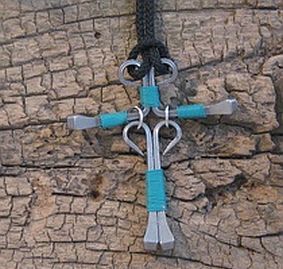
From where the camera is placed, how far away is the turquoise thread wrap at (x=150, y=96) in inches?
37.5

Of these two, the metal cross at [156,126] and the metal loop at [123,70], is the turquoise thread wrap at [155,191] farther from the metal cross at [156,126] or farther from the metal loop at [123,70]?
the metal loop at [123,70]

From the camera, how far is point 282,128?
98 centimetres

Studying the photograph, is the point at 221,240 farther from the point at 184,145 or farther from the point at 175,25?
the point at 175,25

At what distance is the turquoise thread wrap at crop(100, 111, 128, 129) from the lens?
948mm

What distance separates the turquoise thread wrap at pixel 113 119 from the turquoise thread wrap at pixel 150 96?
31 mm

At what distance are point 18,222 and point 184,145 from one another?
0.24 m

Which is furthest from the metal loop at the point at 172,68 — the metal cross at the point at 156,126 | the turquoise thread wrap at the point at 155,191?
the turquoise thread wrap at the point at 155,191

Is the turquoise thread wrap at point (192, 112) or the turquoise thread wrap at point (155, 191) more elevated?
the turquoise thread wrap at point (192, 112)

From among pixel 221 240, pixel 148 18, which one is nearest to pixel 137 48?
pixel 148 18

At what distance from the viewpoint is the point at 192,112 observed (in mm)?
952

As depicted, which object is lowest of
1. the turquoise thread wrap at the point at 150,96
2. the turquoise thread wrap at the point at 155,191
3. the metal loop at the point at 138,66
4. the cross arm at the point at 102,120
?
the turquoise thread wrap at the point at 155,191

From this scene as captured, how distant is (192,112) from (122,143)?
0.10 meters

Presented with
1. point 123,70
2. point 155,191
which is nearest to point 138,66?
point 123,70

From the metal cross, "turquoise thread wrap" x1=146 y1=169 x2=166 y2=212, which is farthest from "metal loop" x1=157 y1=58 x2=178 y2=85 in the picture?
"turquoise thread wrap" x1=146 y1=169 x2=166 y2=212
